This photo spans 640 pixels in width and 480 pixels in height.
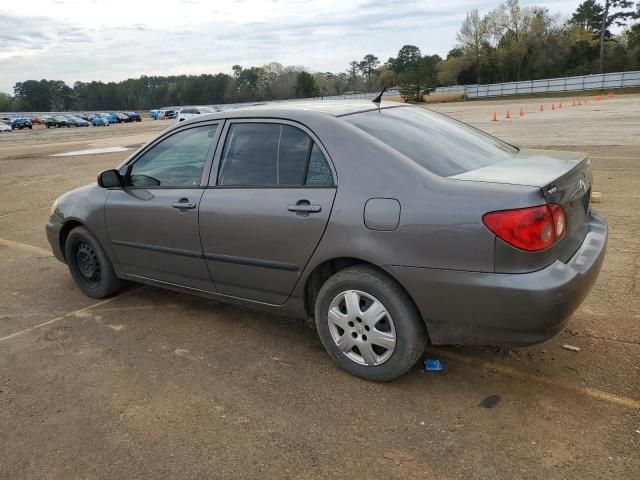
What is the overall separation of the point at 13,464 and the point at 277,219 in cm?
189

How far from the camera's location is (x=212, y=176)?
12.2 ft

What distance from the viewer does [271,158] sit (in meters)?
3.47

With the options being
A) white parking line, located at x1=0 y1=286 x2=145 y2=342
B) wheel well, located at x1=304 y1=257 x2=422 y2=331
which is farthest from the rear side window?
white parking line, located at x1=0 y1=286 x2=145 y2=342

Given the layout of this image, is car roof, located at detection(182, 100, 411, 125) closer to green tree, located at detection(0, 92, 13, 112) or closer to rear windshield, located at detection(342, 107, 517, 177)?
rear windshield, located at detection(342, 107, 517, 177)

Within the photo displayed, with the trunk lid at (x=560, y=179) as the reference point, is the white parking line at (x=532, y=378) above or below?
below

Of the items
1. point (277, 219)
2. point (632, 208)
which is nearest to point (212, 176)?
point (277, 219)

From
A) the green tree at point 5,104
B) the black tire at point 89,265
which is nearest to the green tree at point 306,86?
the green tree at point 5,104

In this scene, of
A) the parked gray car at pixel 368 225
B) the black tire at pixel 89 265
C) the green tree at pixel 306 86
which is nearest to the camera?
the parked gray car at pixel 368 225

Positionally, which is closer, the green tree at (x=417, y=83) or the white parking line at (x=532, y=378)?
the white parking line at (x=532, y=378)

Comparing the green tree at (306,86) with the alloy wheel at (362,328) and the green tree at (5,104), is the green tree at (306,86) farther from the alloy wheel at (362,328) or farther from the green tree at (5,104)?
the alloy wheel at (362,328)

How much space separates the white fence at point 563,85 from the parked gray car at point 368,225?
196ft

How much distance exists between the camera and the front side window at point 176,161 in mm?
3859

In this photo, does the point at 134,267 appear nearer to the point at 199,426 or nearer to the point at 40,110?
the point at 199,426

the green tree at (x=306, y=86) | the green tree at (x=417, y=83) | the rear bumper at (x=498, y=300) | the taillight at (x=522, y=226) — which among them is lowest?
the rear bumper at (x=498, y=300)
